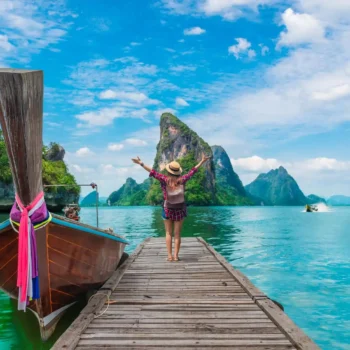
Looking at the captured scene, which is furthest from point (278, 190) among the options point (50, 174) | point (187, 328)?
point (187, 328)

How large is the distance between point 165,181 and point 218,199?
11245 cm

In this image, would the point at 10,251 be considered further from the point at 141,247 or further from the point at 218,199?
the point at 218,199

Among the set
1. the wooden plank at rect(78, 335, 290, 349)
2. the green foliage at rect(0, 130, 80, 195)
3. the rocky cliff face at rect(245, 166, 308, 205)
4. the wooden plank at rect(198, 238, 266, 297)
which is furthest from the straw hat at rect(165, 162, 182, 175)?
the rocky cliff face at rect(245, 166, 308, 205)

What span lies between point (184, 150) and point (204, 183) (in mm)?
14882

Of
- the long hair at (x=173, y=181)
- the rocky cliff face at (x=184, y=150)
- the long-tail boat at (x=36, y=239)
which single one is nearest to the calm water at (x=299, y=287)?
the long-tail boat at (x=36, y=239)

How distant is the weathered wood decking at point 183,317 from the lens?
3.38 meters

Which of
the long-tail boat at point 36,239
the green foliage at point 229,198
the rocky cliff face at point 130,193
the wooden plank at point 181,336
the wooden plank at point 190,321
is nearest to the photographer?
the long-tail boat at point 36,239

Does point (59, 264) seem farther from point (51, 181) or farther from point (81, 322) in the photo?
point (51, 181)

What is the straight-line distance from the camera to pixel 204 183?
105 m

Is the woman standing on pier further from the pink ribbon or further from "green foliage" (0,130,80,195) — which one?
"green foliage" (0,130,80,195)

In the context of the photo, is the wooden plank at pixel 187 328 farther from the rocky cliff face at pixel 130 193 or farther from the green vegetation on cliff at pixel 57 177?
the rocky cliff face at pixel 130 193

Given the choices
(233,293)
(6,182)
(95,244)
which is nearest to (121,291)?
(95,244)

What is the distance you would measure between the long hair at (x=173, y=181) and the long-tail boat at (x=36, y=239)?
4.19 ft

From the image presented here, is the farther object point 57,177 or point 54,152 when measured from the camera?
point 54,152
